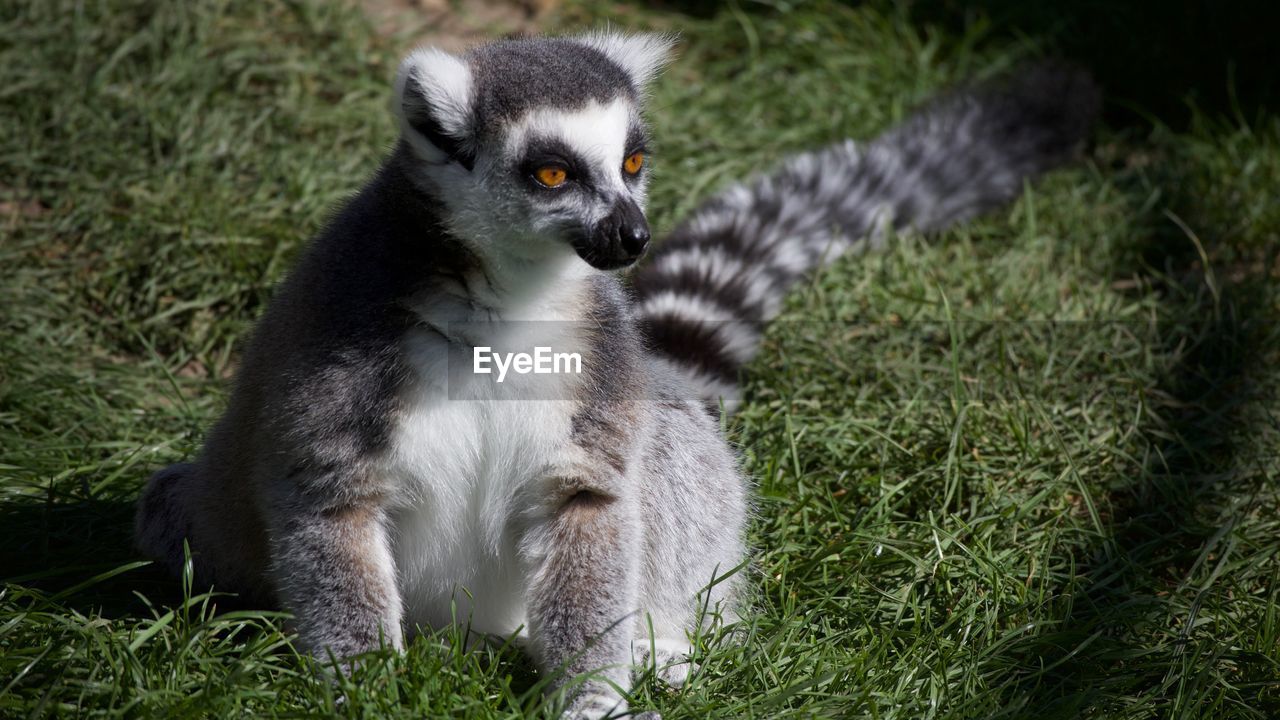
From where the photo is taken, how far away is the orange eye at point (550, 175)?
2.42 m

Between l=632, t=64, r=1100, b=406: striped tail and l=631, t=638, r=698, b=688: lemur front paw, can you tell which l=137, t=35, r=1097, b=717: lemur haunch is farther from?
l=632, t=64, r=1100, b=406: striped tail

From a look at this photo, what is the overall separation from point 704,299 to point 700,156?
151 cm

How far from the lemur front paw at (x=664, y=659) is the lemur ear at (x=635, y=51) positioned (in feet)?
4.31

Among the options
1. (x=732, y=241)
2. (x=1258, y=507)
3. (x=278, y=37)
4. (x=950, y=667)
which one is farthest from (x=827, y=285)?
(x=278, y=37)

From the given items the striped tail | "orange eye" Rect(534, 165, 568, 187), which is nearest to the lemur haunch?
"orange eye" Rect(534, 165, 568, 187)

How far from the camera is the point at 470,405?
2428mm

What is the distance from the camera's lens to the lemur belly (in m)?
2.41

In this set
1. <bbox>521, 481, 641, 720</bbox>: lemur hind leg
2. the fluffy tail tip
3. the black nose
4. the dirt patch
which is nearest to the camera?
the black nose

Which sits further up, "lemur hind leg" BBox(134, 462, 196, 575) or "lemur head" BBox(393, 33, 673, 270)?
"lemur head" BBox(393, 33, 673, 270)

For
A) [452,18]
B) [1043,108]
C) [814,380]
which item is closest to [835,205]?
[814,380]

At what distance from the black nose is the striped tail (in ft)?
3.95

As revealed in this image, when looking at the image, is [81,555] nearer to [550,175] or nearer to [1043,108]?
[550,175]

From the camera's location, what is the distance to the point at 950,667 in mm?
2834
